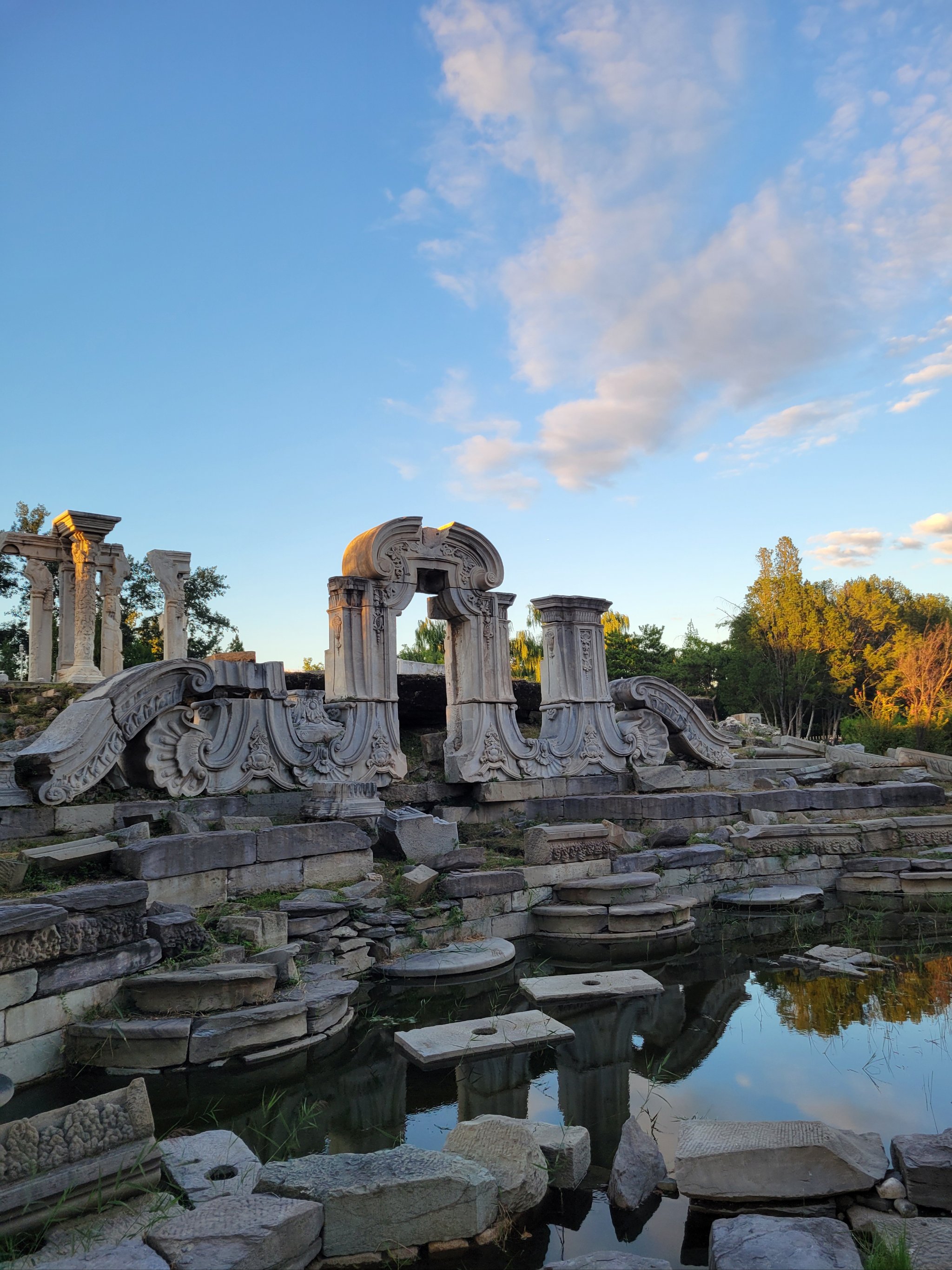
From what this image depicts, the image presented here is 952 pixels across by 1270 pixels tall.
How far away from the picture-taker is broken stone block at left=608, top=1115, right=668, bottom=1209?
3.33 m

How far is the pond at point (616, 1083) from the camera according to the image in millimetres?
3400

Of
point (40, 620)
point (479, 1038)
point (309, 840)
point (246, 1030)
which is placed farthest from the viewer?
point (40, 620)

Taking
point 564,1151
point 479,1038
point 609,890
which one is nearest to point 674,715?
point 609,890

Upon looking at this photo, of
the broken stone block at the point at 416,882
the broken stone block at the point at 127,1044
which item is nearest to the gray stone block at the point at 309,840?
the broken stone block at the point at 416,882

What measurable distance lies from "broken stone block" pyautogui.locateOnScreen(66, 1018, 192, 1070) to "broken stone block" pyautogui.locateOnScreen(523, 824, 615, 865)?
150 inches

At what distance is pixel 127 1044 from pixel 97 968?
1.55 feet

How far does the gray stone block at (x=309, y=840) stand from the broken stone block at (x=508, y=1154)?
3301 mm

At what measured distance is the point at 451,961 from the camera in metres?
6.36

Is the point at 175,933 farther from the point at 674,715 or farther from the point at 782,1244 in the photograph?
the point at 674,715

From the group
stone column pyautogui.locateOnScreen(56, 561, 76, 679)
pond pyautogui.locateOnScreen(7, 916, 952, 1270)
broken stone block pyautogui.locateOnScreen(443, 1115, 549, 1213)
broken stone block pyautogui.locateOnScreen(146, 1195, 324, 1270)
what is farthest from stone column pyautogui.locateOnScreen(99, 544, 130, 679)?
broken stone block pyautogui.locateOnScreen(146, 1195, 324, 1270)

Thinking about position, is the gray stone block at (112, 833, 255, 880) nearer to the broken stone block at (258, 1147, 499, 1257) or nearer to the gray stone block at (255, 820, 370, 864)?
the gray stone block at (255, 820, 370, 864)

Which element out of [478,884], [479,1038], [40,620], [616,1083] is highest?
[40,620]

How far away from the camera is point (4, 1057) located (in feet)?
14.3

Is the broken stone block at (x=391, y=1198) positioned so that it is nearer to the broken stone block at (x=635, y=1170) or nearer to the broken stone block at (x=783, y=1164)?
the broken stone block at (x=635, y=1170)
